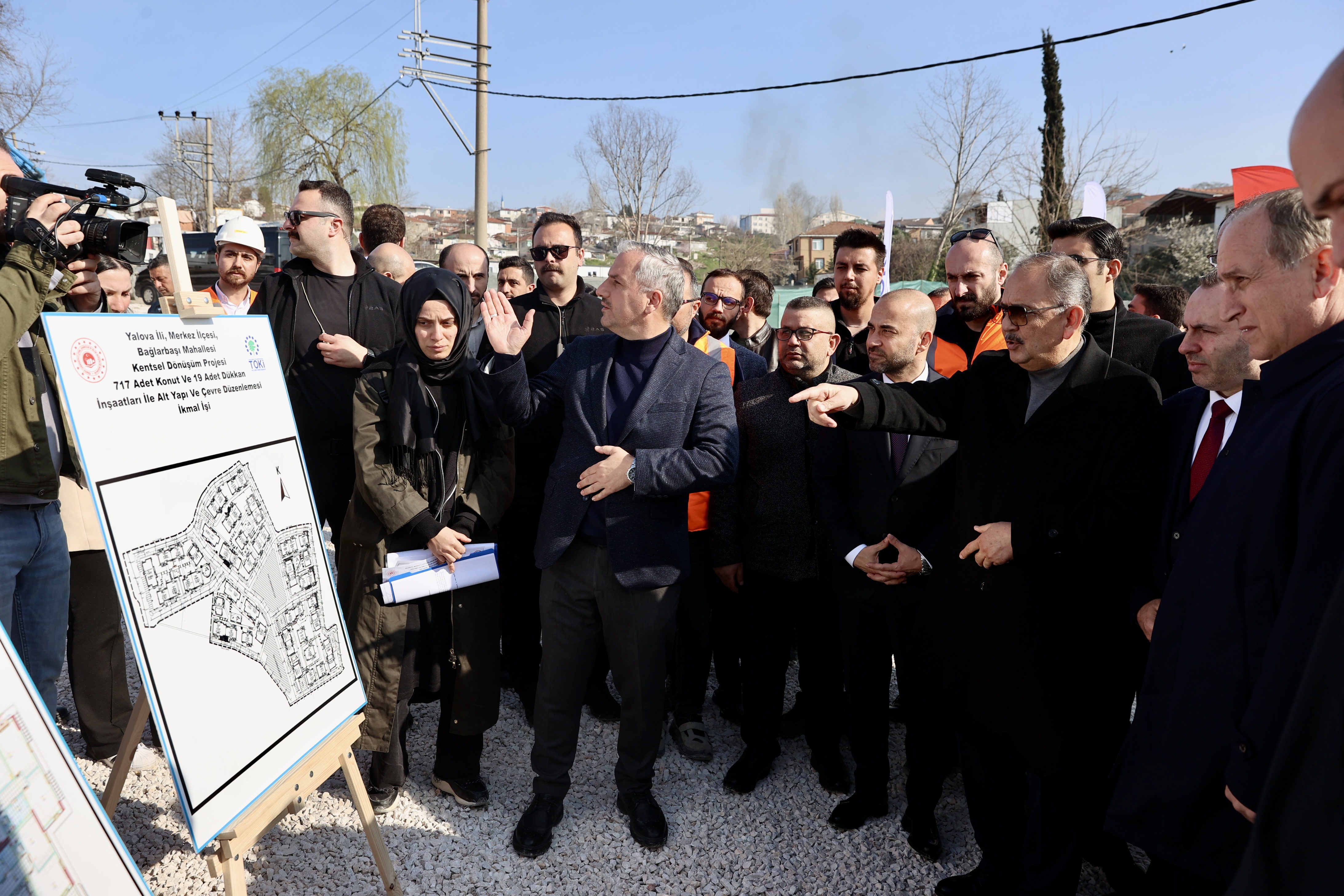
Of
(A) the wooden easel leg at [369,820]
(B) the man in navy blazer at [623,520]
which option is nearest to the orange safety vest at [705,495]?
(B) the man in navy blazer at [623,520]

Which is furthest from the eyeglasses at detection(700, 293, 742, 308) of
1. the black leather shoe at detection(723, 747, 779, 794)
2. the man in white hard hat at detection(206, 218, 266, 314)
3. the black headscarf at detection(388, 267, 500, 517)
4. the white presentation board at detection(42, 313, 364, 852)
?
the white presentation board at detection(42, 313, 364, 852)

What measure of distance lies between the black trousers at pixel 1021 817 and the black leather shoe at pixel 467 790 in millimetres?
A: 1926

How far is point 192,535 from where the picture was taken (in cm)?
221

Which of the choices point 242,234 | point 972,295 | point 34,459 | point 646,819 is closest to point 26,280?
point 34,459

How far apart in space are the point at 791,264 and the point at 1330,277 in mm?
51007

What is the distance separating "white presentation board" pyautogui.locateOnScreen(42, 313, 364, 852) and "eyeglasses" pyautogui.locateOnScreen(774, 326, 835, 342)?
78.0 inches

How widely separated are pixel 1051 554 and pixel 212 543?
8.08 ft

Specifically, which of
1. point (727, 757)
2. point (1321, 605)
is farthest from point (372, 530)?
point (1321, 605)

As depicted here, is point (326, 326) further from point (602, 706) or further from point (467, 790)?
point (602, 706)

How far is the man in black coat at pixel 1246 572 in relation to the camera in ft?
5.06

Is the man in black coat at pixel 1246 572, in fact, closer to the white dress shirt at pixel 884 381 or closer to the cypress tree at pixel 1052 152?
the white dress shirt at pixel 884 381

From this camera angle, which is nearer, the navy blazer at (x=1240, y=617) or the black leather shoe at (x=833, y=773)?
the navy blazer at (x=1240, y=617)

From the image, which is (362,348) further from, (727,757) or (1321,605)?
(1321,605)

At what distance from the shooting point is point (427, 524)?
3.14m
